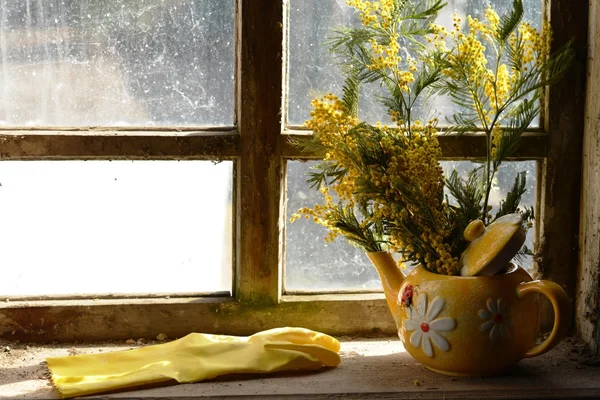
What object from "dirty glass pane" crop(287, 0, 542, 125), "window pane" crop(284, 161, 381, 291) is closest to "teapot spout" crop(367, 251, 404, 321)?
"window pane" crop(284, 161, 381, 291)

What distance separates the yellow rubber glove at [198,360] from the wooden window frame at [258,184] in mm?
134

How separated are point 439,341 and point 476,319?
0.08m

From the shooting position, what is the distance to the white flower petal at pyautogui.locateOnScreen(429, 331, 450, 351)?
1.48m

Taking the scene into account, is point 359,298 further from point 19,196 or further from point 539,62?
point 19,196

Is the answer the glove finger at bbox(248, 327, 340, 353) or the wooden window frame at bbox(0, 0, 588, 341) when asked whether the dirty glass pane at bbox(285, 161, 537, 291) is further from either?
the glove finger at bbox(248, 327, 340, 353)

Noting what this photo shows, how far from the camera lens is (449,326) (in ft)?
4.79

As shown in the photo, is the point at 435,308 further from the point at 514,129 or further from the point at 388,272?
the point at 514,129

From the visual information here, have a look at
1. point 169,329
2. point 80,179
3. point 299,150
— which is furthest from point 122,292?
point 299,150

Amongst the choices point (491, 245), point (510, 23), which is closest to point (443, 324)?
point (491, 245)

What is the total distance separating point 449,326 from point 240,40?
0.71 meters

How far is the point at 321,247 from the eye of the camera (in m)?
1.80

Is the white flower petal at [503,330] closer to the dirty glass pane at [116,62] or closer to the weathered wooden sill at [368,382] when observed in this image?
the weathered wooden sill at [368,382]

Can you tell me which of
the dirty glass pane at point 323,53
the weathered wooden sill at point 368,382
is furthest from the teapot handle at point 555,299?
the dirty glass pane at point 323,53

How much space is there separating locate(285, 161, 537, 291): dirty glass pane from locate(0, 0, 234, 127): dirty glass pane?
0.73 feet
